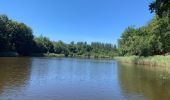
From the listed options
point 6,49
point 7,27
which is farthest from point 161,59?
point 7,27

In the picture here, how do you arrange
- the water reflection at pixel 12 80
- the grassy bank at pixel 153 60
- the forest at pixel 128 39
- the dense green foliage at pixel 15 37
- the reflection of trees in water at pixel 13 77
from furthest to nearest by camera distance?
the dense green foliage at pixel 15 37, the forest at pixel 128 39, the grassy bank at pixel 153 60, the reflection of trees in water at pixel 13 77, the water reflection at pixel 12 80

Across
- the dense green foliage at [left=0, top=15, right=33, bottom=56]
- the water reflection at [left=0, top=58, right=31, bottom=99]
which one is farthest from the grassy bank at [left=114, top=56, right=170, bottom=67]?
the dense green foliage at [left=0, top=15, right=33, bottom=56]

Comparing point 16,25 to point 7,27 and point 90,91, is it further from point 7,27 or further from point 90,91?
point 90,91

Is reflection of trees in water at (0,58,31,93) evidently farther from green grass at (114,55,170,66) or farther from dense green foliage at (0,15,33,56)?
dense green foliage at (0,15,33,56)

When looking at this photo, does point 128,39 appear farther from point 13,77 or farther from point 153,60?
point 13,77

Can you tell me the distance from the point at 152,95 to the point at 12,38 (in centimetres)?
11207

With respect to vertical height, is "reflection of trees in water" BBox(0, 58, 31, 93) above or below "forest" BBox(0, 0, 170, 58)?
below

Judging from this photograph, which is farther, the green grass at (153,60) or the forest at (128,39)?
the forest at (128,39)

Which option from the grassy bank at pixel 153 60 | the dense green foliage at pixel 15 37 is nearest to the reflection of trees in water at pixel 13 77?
the grassy bank at pixel 153 60

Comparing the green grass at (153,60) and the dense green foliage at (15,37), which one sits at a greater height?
the dense green foliage at (15,37)

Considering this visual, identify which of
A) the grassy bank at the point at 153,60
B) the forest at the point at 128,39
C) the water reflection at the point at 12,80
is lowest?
the water reflection at the point at 12,80

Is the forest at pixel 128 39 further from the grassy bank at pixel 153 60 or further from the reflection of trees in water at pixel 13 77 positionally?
the reflection of trees in water at pixel 13 77

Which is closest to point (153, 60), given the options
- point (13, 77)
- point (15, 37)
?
point (13, 77)

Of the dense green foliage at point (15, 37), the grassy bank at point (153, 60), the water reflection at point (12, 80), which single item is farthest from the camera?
the dense green foliage at point (15, 37)
